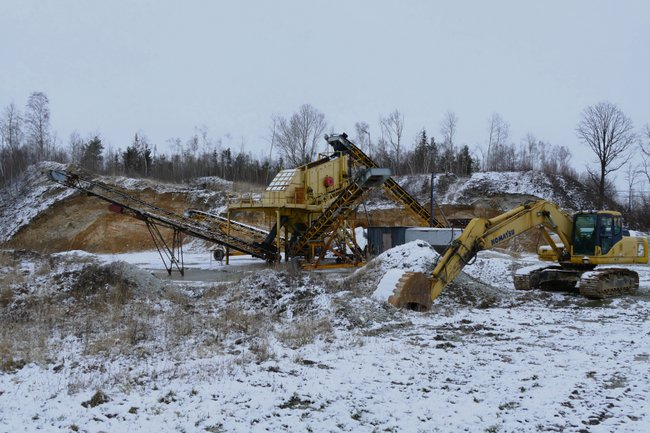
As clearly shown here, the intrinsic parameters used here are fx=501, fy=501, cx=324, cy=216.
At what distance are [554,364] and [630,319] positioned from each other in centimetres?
548

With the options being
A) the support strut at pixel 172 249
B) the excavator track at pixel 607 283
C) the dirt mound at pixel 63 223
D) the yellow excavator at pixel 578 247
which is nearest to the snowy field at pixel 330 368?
the excavator track at pixel 607 283

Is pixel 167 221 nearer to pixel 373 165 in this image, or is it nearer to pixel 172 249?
pixel 172 249

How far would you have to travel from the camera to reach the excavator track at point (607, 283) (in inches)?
568

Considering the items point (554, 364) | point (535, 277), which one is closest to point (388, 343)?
point (554, 364)

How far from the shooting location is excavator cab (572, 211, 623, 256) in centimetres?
1580

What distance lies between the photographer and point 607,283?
14883 mm

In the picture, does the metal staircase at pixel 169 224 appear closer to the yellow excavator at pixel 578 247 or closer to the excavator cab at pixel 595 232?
the yellow excavator at pixel 578 247

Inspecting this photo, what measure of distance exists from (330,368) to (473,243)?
6.91m

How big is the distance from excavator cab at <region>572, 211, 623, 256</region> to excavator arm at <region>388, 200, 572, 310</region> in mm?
294

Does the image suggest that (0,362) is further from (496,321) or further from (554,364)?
(496,321)

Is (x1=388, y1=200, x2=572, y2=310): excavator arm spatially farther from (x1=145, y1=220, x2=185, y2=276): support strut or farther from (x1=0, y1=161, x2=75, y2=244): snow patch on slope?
(x1=0, y1=161, x2=75, y2=244): snow patch on slope

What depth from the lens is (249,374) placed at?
260 inches

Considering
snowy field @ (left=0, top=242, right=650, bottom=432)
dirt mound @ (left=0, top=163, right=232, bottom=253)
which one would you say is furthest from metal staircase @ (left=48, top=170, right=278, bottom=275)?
dirt mound @ (left=0, top=163, right=232, bottom=253)

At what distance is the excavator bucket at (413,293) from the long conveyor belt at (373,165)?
11.9 m
